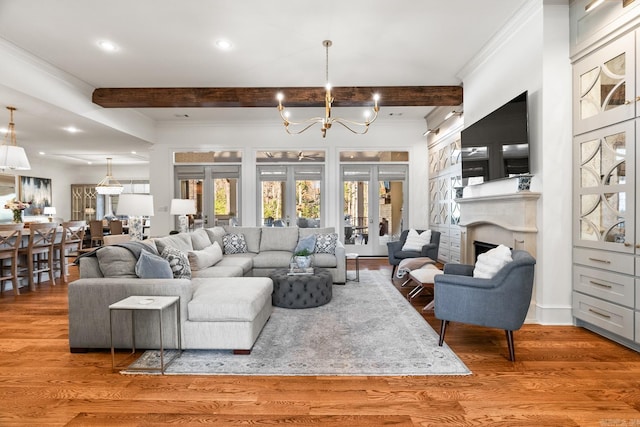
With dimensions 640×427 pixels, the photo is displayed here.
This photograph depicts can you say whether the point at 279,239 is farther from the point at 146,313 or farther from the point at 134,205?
the point at 146,313

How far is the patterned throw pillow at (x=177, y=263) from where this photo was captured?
3252mm

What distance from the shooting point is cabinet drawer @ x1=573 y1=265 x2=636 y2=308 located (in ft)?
8.82

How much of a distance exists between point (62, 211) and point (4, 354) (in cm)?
1060

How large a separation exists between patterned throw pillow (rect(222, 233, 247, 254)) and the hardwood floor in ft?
8.88

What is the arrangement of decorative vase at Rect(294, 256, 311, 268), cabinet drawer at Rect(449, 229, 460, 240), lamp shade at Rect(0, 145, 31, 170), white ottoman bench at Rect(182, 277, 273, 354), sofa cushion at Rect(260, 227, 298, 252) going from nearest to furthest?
white ottoman bench at Rect(182, 277, 273, 354) < decorative vase at Rect(294, 256, 311, 268) < lamp shade at Rect(0, 145, 31, 170) < sofa cushion at Rect(260, 227, 298, 252) < cabinet drawer at Rect(449, 229, 460, 240)

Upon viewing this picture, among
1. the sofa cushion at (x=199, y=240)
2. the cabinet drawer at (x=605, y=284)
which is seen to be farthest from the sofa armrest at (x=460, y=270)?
the sofa cushion at (x=199, y=240)

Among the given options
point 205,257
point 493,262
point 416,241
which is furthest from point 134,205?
point 416,241

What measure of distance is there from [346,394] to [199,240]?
3394 mm

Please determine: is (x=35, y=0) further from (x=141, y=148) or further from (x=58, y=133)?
(x=141, y=148)

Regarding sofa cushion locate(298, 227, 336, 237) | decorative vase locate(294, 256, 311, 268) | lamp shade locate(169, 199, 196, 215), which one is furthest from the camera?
lamp shade locate(169, 199, 196, 215)

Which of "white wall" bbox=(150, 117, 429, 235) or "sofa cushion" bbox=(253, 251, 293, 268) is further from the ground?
"white wall" bbox=(150, 117, 429, 235)

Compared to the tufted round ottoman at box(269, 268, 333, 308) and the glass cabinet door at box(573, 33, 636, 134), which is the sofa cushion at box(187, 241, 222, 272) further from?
the glass cabinet door at box(573, 33, 636, 134)

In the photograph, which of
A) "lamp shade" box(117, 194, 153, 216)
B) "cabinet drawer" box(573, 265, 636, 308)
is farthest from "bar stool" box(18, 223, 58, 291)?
"cabinet drawer" box(573, 265, 636, 308)

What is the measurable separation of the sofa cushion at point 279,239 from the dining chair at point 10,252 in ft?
11.7
